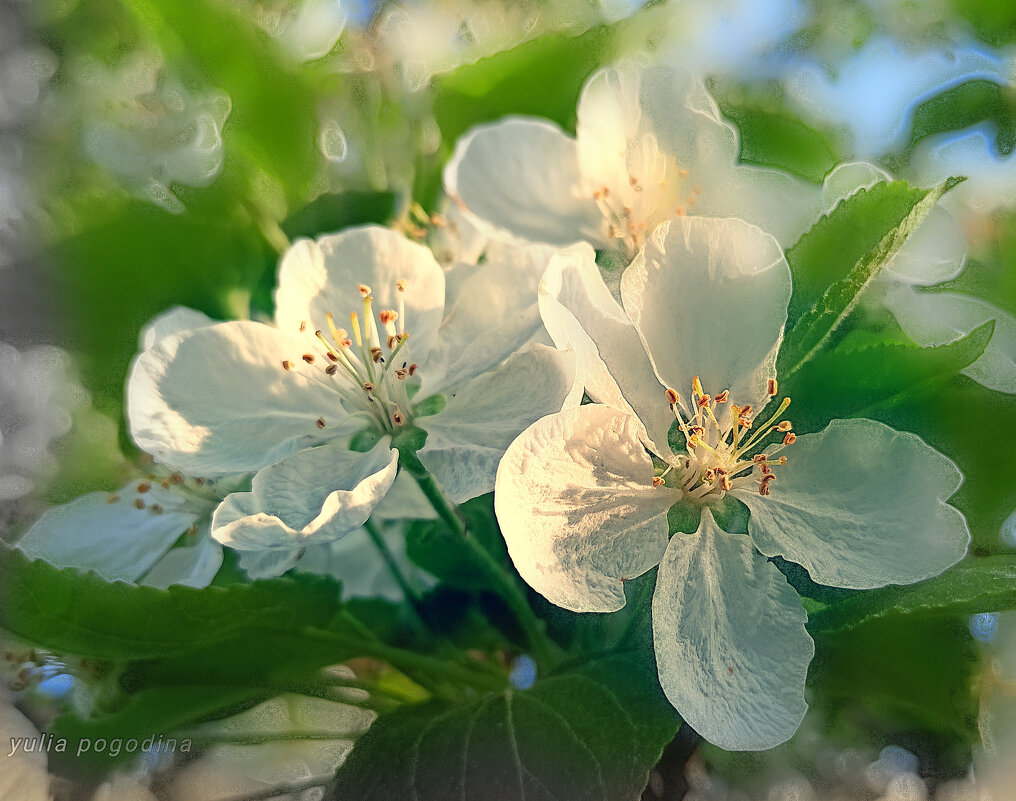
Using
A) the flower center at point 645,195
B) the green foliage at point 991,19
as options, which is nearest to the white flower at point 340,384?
the flower center at point 645,195

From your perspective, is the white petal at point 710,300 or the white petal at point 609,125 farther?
the white petal at point 609,125

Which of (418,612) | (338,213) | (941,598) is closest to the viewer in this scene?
(941,598)

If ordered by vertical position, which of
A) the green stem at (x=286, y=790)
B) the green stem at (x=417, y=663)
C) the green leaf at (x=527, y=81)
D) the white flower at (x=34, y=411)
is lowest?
the green stem at (x=286, y=790)

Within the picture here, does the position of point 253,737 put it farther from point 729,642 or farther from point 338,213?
point 338,213

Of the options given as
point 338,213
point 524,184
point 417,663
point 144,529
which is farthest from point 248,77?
point 417,663

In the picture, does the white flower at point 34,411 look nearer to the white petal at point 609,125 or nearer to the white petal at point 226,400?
the white petal at point 226,400

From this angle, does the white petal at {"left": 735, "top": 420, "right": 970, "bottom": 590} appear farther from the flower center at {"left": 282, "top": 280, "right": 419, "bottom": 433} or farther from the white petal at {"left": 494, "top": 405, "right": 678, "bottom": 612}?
the flower center at {"left": 282, "top": 280, "right": 419, "bottom": 433}

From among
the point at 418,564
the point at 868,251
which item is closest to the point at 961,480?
the point at 868,251

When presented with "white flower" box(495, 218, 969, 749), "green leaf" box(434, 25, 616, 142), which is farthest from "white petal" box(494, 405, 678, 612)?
"green leaf" box(434, 25, 616, 142)
